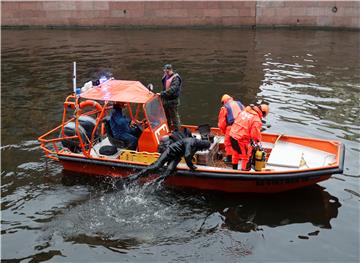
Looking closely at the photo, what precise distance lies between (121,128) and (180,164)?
169cm

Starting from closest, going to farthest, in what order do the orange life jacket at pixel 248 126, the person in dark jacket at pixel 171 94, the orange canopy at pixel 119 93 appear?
the orange life jacket at pixel 248 126
the orange canopy at pixel 119 93
the person in dark jacket at pixel 171 94

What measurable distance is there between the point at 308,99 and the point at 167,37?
13560 millimetres

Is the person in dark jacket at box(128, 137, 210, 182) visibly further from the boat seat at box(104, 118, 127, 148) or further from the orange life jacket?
the boat seat at box(104, 118, 127, 148)

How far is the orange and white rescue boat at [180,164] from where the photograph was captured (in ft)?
29.1

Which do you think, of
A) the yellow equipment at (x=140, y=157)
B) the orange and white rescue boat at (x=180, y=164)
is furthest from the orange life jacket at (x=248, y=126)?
the yellow equipment at (x=140, y=157)

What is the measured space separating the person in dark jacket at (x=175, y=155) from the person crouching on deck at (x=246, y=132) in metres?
0.71

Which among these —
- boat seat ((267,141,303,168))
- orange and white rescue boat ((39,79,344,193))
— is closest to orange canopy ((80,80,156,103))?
orange and white rescue boat ((39,79,344,193))

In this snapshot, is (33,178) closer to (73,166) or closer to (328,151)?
(73,166)

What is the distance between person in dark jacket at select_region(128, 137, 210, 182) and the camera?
8922mm

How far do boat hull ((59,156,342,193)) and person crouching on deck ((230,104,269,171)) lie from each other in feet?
1.26

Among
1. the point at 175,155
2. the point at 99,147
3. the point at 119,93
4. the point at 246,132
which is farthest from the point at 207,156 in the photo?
the point at 99,147

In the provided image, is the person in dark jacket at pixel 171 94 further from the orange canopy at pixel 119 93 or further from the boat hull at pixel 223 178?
the boat hull at pixel 223 178

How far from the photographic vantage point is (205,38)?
26.5 meters

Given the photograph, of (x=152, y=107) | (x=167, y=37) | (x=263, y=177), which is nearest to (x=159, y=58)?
(x=167, y=37)
